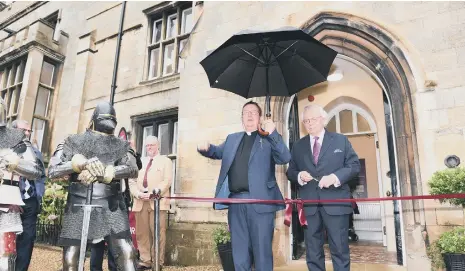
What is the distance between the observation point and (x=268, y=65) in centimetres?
324

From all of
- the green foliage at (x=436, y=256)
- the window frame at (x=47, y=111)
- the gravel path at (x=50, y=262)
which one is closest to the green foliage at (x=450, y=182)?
the green foliage at (x=436, y=256)

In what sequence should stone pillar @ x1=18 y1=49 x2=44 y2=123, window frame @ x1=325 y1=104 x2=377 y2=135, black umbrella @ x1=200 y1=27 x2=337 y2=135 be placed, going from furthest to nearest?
stone pillar @ x1=18 y1=49 x2=44 y2=123, window frame @ x1=325 y1=104 x2=377 y2=135, black umbrella @ x1=200 y1=27 x2=337 y2=135

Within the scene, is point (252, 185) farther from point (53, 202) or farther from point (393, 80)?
point (53, 202)

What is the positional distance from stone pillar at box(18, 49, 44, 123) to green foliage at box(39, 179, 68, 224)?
2.80 metres

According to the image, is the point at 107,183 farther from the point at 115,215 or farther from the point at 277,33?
the point at 277,33

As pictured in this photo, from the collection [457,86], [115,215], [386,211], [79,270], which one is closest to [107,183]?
[115,215]

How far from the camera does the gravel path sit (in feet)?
16.3

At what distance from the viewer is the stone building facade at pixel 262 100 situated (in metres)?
4.17

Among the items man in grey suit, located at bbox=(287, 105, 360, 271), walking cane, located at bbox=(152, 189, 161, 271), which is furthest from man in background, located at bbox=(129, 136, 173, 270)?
man in grey suit, located at bbox=(287, 105, 360, 271)

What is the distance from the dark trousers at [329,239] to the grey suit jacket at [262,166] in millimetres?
345

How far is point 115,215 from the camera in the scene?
252cm

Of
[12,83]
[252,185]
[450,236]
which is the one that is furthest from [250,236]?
[12,83]

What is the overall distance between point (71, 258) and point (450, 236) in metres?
3.94

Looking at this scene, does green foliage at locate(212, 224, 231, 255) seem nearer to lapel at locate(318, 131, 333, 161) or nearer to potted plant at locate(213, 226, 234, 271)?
potted plant at locate(213, 226, 234, 271)
